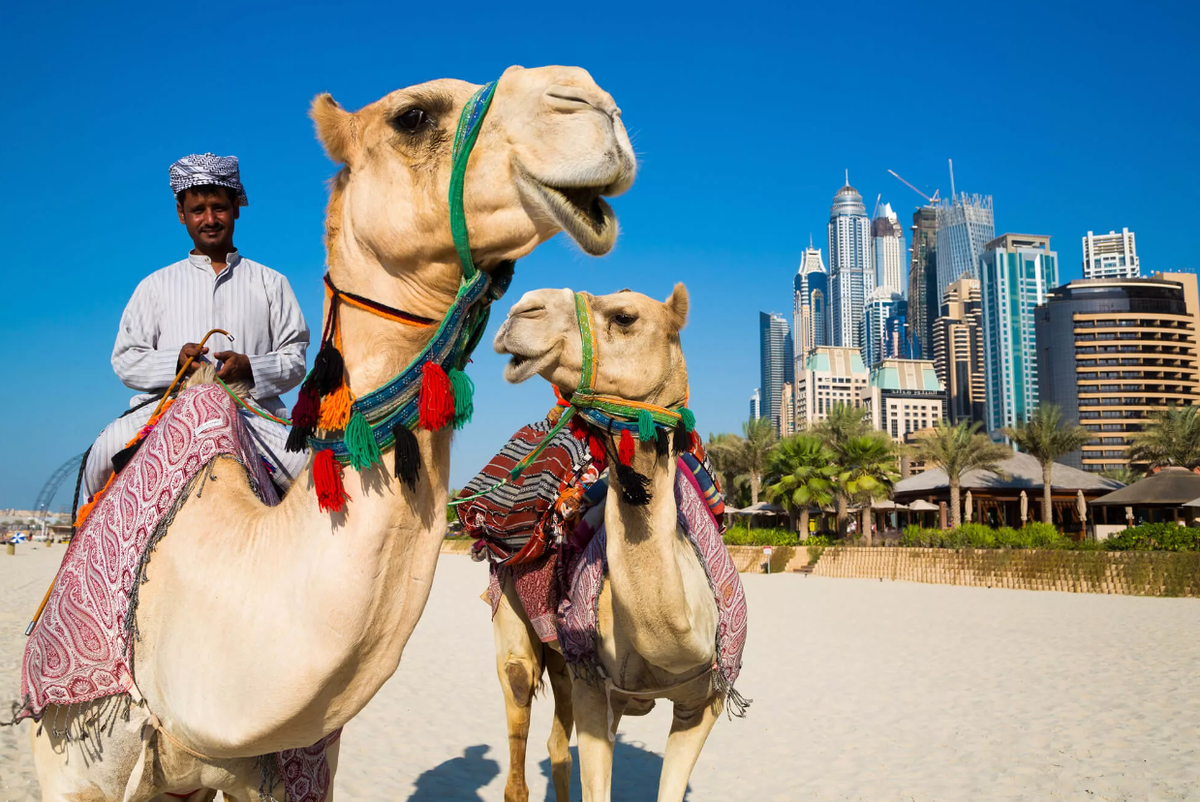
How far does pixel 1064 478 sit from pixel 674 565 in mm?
47477

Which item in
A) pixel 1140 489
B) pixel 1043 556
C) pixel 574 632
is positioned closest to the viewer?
pixel 574 632

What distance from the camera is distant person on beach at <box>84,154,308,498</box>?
9.51 feet

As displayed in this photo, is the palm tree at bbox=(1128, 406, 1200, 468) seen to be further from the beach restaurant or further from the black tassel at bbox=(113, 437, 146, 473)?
the black tassel at bbox=(113, 437, 146, 473)

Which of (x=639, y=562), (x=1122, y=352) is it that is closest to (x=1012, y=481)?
(x=639, y=562)

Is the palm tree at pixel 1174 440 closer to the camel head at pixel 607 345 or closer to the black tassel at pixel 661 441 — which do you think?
the camel head at pixel 607 345

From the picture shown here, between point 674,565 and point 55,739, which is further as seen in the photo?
point 674,565

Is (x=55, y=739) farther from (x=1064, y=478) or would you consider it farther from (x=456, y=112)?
(x=1064, y=478)

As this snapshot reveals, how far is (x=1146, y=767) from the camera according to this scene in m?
7.81

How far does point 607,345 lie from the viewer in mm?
3842

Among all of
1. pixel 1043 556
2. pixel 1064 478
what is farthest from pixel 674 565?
pixel 1064 478

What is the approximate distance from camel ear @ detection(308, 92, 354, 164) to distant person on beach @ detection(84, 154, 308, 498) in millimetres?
1023

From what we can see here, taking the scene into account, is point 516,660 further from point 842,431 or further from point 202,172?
point 842,431

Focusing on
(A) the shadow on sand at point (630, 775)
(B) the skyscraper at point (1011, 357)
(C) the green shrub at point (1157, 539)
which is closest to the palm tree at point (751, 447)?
(C) the green shrub at point (1157, 539)

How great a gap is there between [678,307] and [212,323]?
6.56ft
